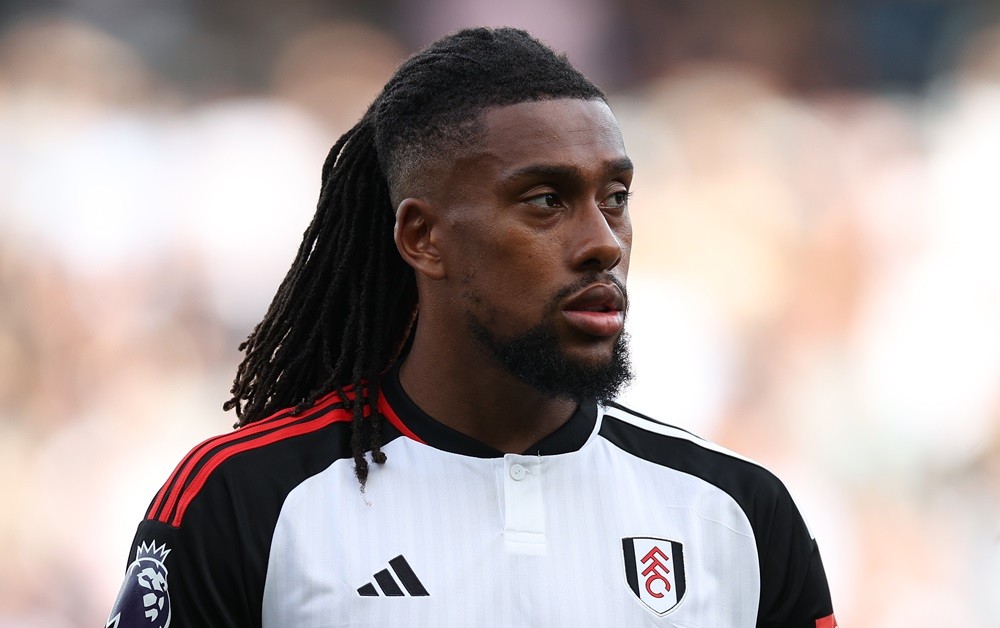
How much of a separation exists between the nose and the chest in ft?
1.16

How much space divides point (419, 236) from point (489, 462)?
1.44ft

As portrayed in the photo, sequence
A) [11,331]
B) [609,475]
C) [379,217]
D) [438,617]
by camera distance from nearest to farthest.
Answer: [438,617]
[609,475]
[379,217]
[11,331]

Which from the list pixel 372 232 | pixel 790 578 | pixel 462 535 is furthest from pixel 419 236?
pixel 790 578

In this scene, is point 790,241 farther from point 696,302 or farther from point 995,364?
point 995,364

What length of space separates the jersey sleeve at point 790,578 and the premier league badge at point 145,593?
1.01 metres

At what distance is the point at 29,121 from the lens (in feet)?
18.1

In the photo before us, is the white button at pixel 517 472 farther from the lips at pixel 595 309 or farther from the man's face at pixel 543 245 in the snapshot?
the lips at pixel 595 309

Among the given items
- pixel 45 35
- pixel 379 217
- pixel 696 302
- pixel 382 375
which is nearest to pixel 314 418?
pixel 382 375

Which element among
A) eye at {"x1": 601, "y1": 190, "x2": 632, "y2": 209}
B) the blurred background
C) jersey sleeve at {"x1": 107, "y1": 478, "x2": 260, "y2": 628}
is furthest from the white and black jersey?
the blurred background

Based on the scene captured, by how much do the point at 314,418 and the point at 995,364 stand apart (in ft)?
13.9

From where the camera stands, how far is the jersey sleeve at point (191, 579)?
200 cm

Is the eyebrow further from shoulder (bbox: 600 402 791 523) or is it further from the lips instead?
shoulder (bbox: 600 402 791 523)

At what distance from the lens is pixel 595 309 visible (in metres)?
2.16

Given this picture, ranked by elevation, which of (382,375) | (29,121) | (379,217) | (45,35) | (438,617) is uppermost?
(45,35)
